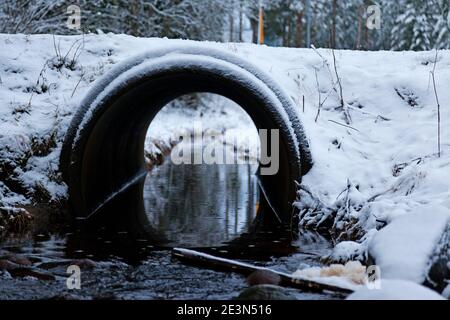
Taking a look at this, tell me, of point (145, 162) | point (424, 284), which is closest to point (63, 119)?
point (424, 284)

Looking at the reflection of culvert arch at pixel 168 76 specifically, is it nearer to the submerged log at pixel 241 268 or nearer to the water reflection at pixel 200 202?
the water reflection at pixel 200 202

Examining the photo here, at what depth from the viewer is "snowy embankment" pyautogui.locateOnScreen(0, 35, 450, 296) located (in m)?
9.55

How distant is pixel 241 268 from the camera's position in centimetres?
745

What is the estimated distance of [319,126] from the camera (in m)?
11.7

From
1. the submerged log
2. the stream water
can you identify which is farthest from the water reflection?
the submerged log

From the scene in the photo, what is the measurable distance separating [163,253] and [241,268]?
1658 millimetres

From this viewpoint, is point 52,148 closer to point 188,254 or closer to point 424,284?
point 188,254

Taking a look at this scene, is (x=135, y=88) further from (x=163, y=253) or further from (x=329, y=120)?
(x=163, y=253)

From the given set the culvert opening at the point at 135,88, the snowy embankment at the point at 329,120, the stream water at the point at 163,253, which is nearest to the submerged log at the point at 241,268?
the stream water at the point at 163,253

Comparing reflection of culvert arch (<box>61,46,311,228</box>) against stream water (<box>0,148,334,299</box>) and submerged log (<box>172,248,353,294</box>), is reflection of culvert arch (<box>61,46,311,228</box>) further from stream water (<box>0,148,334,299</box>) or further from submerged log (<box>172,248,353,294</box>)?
submerged log (<box>172,248,353,294</box>)

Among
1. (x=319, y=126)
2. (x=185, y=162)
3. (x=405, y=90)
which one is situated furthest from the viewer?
(x=185, y=162)

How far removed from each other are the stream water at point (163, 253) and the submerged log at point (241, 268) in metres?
0.10
